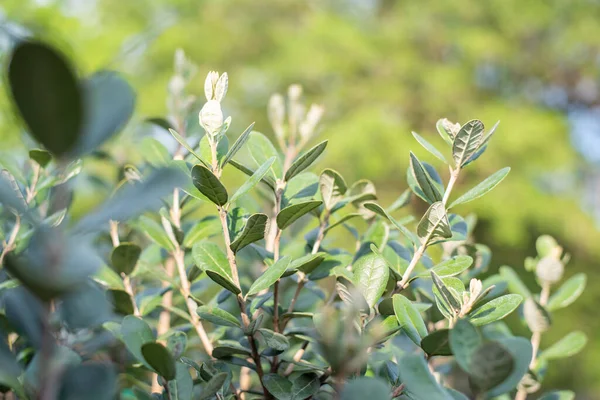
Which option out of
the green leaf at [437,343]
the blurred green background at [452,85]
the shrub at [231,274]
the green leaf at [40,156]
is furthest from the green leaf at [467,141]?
the blurred green background at [452,85]

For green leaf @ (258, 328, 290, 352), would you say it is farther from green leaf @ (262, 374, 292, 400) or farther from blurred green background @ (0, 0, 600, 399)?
blurred green background @ (0, 0, 600, 399)

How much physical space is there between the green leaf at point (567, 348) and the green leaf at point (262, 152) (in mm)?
565

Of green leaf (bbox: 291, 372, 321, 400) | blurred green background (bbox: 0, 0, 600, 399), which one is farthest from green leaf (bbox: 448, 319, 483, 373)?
blurred green background (bbox: 0, 0, 600, 399)

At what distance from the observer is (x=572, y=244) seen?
7.58m

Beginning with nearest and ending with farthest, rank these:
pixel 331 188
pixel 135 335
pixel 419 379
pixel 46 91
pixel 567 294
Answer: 1. pixel 46 91
2. pixel 419 379
3. pixel 135 335
4. pixel 331 188
5. pixel 567 294

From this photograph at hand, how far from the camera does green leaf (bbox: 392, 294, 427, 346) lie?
0.54m

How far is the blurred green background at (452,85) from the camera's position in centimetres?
725

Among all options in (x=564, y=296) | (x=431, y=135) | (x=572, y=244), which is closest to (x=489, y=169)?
(x=431, y=135)

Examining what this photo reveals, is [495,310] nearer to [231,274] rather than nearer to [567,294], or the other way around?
[231,274]

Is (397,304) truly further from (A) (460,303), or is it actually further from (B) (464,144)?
(B) (464,144)

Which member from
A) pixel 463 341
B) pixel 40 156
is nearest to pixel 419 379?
pixel 463 341

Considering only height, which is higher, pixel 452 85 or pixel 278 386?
pixel 278 386

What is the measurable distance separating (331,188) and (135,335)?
319 millimetres

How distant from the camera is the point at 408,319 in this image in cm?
54
